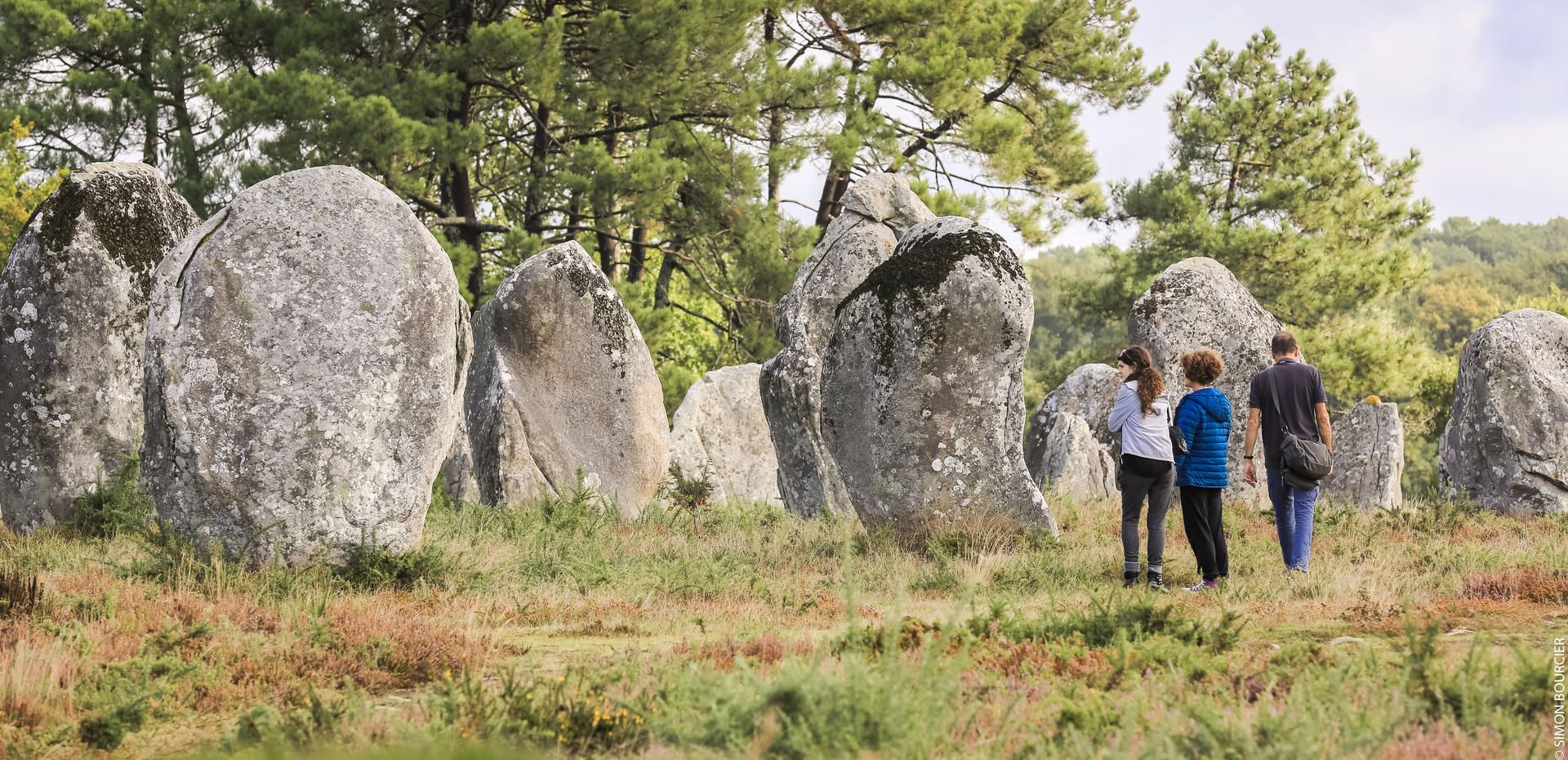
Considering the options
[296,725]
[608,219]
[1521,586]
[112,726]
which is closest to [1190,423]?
[1521,586]

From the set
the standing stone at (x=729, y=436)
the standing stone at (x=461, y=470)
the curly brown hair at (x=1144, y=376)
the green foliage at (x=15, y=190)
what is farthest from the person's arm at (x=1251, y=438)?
the green foliage at (x=15, y=190)

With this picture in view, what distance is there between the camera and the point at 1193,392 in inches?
366

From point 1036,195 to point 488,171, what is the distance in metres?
13.2

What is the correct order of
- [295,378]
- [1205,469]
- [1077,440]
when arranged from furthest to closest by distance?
[1077,440]
[1205,469]
[295,378]

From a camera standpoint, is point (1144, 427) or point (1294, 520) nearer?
point (1144, 427)

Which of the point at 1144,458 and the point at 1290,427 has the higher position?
the point at 1290,427

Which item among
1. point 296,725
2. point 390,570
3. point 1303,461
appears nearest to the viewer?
point 296,725

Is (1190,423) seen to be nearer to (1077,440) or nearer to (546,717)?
(546,717)

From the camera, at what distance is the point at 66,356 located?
1077 cm

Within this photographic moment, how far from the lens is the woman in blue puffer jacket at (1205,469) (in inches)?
356

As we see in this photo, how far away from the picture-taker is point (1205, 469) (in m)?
9.05

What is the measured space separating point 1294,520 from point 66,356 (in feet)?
33.9

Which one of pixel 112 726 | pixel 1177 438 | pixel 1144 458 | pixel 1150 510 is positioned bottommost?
pixel 112 726

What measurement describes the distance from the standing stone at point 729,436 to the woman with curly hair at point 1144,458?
10006 mm
